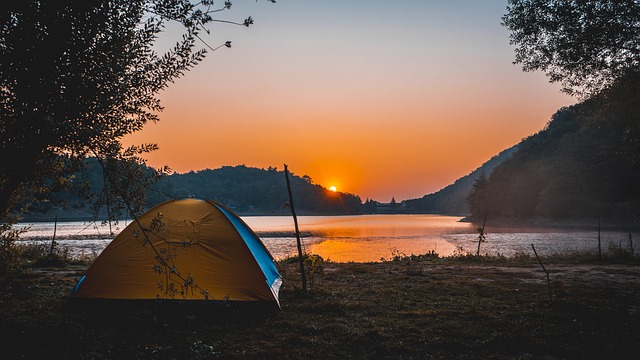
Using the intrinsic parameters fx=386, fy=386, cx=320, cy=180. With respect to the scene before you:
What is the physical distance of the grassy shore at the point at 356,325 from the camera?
233 inches

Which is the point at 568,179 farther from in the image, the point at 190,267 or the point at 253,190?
the point at 253,190

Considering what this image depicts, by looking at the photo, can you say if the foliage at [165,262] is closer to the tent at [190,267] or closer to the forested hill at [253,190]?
the tent at [190,267]

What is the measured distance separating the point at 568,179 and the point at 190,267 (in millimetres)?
82235

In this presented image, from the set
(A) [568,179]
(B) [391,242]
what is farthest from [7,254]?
A: (A) [568,179]

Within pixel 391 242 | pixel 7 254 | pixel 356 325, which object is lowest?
pixel 391 242

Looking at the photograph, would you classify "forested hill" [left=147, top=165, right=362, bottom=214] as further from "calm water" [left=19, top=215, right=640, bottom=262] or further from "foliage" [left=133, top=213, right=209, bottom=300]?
"foliage" [left=133, top=213, right=209, bottom=300]

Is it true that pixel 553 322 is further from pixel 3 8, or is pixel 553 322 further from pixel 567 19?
pixel 567 19

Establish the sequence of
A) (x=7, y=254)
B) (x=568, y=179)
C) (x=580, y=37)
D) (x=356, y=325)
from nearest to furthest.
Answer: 1. (x=356, y=325)
2. (x=7, y=254)
3. (x=580, y=37)
4. (x=568, y=179)

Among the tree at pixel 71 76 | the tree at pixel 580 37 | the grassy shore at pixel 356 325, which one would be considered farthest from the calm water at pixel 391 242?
the tree at pixel 580 37

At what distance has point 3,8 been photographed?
14.3 feet

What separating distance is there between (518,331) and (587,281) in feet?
22.1

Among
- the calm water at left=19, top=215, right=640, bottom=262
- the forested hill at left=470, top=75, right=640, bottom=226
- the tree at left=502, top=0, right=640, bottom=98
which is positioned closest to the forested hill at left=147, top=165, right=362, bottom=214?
the forested hill at left=470, top=75, right=640, bottom=226

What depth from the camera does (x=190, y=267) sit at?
8125mm

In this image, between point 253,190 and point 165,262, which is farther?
point 253,190
